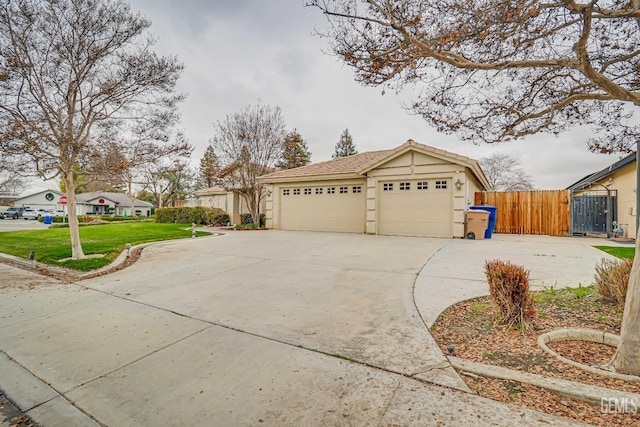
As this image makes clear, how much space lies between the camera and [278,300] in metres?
4.54

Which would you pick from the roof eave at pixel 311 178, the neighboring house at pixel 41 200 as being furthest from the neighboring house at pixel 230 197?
the neighboring house at pixel 41 200

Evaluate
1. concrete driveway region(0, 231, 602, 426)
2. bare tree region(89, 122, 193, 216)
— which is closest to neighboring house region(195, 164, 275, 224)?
bare tree region(89, 122, 193, 216)

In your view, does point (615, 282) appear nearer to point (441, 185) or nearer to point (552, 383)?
point (552, 383)

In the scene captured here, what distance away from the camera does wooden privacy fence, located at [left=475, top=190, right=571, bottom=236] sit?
1323 centimetres

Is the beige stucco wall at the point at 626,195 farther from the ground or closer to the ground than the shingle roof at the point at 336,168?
closer to the ground

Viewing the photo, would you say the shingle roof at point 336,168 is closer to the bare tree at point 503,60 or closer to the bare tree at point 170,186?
the bare tree at point 503,60

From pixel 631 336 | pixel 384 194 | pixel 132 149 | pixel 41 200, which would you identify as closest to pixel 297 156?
pixel 384 194

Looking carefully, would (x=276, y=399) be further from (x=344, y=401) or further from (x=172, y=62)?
(x=172, y=62)

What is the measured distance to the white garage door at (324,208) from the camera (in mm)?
14195

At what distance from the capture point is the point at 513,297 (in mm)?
3398

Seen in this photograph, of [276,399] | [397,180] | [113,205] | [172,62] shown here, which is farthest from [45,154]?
[113,205]

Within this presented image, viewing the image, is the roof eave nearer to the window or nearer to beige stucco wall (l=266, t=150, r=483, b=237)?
→ beige stucco wall (l=266, t=150, r=483, b=237)

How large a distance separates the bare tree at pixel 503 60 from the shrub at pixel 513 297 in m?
0.85

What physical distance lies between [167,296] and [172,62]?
6.68 meters
